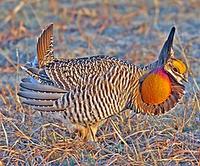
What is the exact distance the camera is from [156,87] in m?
5.34

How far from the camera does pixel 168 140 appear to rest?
5215mm

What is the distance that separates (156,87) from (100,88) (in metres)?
0.43

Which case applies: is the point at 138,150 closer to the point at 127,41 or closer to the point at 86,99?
the point at 86,99

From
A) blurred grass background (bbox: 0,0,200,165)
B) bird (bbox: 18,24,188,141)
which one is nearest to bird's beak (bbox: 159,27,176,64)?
bird (bbox: 18,24,188,141)

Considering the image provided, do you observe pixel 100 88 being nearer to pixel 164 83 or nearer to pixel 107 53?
pixel 164 83

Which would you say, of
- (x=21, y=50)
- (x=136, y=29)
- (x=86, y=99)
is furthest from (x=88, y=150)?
(x=136, y=29)

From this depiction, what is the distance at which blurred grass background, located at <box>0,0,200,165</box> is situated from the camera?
16.5 ft

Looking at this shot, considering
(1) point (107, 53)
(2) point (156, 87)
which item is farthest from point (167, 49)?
(1) point (107, 53)

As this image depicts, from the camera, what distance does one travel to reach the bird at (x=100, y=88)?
16.9ft

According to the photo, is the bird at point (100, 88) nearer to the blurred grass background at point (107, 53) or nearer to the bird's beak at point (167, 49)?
the bird's beak at point (167, 49)

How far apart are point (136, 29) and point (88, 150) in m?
4.54

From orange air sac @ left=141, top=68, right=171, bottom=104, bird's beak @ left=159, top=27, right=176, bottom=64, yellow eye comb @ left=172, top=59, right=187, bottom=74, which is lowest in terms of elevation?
orange air sac @ left=141, top=68, right=171, bottom=104

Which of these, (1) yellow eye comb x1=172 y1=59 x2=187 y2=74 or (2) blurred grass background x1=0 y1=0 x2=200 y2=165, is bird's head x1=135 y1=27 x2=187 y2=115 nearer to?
(1) yellow eye comb x1=172 y1=59 x2=187 y2=74

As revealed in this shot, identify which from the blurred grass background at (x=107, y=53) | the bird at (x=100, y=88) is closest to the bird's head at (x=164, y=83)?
the bird at (x=100, y=88)
